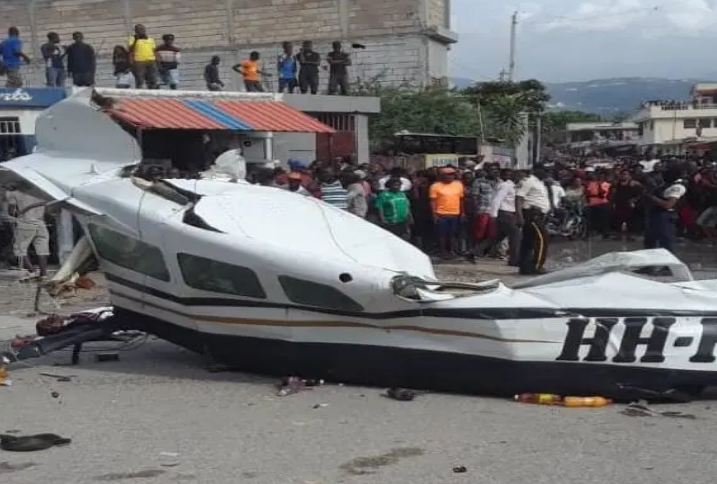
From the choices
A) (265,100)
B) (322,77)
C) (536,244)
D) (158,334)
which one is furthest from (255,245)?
(322,77)

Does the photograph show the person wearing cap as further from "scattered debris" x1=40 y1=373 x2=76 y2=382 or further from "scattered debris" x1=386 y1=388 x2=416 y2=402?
"scattered debris" x1=386 y1=388 x2=416 y2=402

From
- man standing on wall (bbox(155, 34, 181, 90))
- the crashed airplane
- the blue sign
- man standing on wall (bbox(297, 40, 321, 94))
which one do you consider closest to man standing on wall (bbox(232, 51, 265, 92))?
man standing on wall (bbox(297, 40, 321, 94))

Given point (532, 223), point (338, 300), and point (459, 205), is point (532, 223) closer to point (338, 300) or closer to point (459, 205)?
point (459, 205)

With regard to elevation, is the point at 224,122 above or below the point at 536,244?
above

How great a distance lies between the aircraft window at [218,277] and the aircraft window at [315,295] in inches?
9.7

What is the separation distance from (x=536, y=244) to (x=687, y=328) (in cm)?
758

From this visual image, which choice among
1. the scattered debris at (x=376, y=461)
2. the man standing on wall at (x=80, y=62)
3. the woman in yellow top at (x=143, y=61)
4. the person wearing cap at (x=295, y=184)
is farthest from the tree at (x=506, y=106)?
the scattered debris at (x=376, y=461)

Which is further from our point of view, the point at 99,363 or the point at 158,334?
the point at 99,363

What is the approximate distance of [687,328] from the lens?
711 cm

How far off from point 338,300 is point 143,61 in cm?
1298

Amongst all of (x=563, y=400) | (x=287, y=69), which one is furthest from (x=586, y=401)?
(x=287, y=69)

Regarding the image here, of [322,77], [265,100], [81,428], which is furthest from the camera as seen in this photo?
[322,77]

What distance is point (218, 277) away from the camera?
8.06 meters

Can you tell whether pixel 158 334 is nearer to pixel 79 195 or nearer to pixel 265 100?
pixel 79 195
